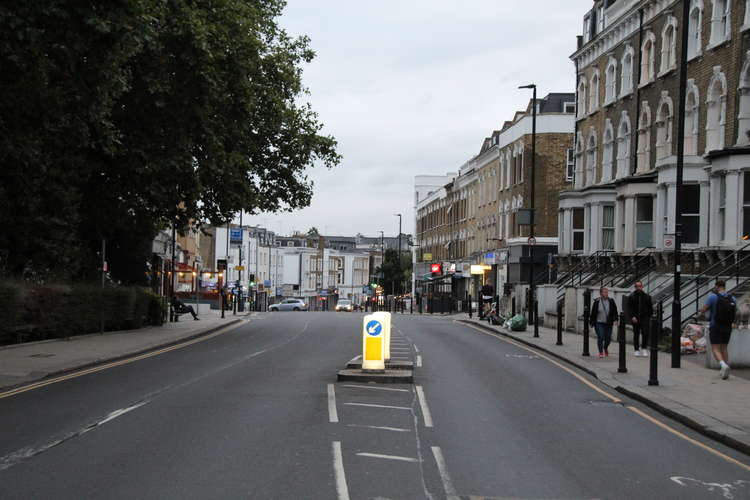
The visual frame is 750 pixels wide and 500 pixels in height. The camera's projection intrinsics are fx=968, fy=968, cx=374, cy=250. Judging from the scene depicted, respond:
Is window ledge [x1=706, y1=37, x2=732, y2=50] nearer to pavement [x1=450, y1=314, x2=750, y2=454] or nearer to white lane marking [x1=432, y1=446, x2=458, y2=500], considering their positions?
pavement [x1=450, y1=314, x2=750, y2=454]

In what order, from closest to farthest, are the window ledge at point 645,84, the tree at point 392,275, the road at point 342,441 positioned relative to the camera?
the road at point 342,441 → the window ledge at point 645,84 → the tree at point 392,275

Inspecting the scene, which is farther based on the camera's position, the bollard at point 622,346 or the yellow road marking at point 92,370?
the bollard at point 622,346

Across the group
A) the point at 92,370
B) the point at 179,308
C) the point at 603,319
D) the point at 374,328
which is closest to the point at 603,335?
the point at 603,319

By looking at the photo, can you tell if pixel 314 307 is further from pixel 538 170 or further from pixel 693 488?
pixel 693 488

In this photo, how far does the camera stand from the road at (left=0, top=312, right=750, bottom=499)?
874cm

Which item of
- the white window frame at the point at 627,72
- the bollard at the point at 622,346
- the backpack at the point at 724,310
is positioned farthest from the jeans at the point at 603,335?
the white window frame at the point at 627,72

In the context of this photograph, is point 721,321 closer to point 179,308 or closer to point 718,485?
point 718,485

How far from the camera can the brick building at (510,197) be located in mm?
59000

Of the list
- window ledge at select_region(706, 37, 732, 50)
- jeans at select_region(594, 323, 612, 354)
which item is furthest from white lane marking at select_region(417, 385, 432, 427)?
window ledge at select_region(706, 37, 732, 50)

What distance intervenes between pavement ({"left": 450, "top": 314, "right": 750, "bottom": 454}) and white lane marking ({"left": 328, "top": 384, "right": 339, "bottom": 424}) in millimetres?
4759

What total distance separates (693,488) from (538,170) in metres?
50.8

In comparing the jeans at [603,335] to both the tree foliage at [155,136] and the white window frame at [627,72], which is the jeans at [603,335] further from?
the white window frame at [627,72]

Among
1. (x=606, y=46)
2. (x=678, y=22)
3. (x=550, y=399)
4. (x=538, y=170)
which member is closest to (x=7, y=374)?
(x=550, y=399)

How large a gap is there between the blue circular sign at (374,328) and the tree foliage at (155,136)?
636 cm
